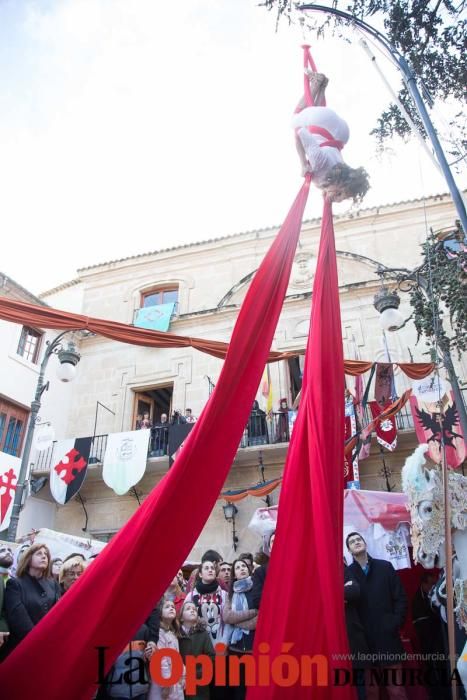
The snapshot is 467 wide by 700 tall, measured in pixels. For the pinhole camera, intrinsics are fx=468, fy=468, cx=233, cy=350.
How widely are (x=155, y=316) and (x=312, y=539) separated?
1072 centimetres

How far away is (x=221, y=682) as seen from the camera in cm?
257

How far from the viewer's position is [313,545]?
1833 mm

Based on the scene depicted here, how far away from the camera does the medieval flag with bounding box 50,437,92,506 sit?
341 inches

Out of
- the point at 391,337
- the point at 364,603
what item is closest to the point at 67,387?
the point at 391,337

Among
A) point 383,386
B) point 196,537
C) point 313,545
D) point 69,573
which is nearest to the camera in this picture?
point 313,545

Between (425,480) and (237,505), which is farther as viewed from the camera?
(237,505)

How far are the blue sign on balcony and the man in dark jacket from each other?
29.7 ft

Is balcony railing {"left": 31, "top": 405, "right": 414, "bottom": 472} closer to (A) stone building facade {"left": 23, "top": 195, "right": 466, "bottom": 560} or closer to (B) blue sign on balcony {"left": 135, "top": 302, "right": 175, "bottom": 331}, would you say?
(A) stone building facade {"left": 23, "top": 195, "right": 466, "bottom": 560}

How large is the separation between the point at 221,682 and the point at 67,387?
1043 centimetres

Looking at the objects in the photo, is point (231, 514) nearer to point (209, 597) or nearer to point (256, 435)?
point (256, 435)

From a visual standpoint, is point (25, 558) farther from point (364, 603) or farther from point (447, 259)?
point (447, 259)

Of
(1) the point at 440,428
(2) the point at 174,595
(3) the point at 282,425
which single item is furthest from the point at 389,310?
(3) the point at 282,425

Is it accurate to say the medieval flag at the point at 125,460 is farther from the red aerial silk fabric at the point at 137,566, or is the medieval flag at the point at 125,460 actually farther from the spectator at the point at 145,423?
the red aerial silk fabric at the point at 137,566

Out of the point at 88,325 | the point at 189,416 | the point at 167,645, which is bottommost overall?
the point at 167,645
